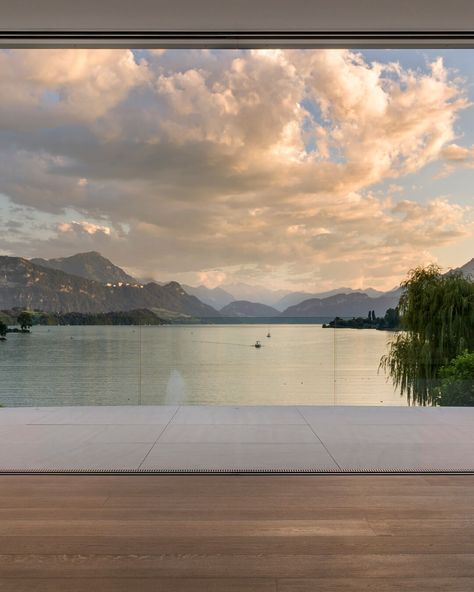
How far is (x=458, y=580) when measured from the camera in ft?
6.24

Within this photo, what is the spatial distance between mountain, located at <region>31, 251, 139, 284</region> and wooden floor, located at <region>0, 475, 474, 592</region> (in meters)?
2.63

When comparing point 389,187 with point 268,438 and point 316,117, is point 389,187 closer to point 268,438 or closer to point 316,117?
point 316,117

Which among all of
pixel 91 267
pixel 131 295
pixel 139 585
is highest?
pixel 91 267

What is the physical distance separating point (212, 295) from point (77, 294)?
3.85 ft

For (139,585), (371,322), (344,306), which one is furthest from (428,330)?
(139,585)

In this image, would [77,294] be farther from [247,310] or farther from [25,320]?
[247,310]

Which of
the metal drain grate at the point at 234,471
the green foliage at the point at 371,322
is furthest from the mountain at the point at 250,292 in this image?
the metal drain grate at the point at 234,471

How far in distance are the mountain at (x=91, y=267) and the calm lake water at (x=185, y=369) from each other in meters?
0.47

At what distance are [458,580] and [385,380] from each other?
10.5 ft

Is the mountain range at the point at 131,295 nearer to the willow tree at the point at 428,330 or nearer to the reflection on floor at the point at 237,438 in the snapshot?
the willow tree at the point at 428,330

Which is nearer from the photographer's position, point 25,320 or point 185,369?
point 185,369

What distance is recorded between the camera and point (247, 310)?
17.7 feet

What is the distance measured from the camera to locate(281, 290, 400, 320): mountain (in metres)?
5.22

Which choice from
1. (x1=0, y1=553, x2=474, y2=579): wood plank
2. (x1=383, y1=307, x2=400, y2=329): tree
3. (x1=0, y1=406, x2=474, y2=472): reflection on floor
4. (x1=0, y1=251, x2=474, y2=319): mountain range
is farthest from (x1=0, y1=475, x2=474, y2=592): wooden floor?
(x1=0, y1=251, x2=474, y2=319): mountain range
